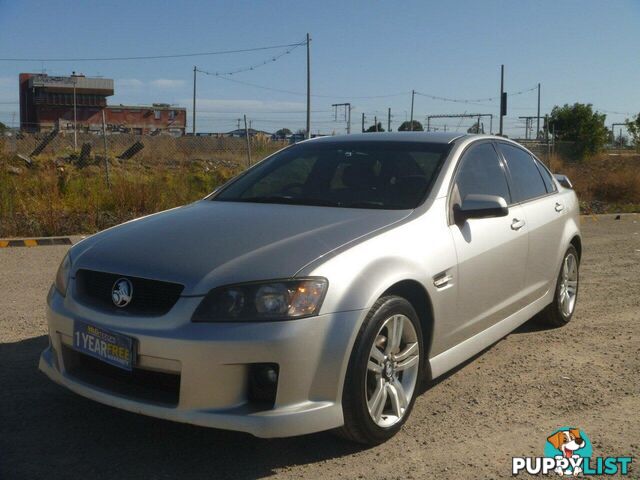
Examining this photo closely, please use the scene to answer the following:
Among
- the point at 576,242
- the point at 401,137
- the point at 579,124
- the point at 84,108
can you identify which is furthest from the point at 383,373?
the point at 84,108

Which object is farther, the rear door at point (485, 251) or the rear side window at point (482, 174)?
the rear side window at point (482, 174)

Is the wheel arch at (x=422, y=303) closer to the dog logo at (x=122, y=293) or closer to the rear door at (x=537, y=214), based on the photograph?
the dog logo at (x=122, y=293)

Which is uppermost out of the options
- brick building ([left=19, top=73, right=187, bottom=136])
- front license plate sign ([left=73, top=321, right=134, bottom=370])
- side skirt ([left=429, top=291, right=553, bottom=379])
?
brick building ([left=19, top=73, right=187, bottom=136])

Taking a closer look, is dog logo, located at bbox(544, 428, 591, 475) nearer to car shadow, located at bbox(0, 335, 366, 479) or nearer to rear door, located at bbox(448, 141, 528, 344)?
rear door, located at bbox(448, 141, 528, 344)

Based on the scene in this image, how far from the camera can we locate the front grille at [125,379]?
3326 mm

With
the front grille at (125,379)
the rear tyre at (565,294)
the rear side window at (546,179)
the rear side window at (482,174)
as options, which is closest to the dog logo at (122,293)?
the front grille at (125,379)

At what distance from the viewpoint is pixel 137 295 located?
341cm

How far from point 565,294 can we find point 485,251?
1.96 m

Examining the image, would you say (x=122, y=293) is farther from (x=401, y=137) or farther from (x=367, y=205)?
(x=401, y=137)

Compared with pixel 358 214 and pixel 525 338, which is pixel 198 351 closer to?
pixel 358 214

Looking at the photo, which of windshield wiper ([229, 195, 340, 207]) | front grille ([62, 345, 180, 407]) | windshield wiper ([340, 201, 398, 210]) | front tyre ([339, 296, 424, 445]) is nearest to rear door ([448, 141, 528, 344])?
windshield wiper ([340, 201, 398, 210])

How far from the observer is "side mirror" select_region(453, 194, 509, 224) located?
430 centimetres

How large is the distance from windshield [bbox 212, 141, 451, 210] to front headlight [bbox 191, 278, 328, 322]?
1203 mm

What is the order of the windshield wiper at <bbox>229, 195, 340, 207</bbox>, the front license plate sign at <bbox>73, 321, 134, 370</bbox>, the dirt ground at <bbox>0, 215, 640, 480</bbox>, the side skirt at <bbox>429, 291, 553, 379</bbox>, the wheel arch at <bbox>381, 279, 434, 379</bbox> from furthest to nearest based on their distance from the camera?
1. the windshield wiper at <bbox>229, 195, 340, 207</bbox>
2. the side skirt at <bbox>429, 291, 553, 379</bbox>
3. the wheel arch at <bbox>381, 279, 434, 379</bbox>
4. the dirt ground at <bbox>0, 215, 640, 480</bbox>
5. the front license plate sign at <bbox>73, 321, 134, 370</bbox>
